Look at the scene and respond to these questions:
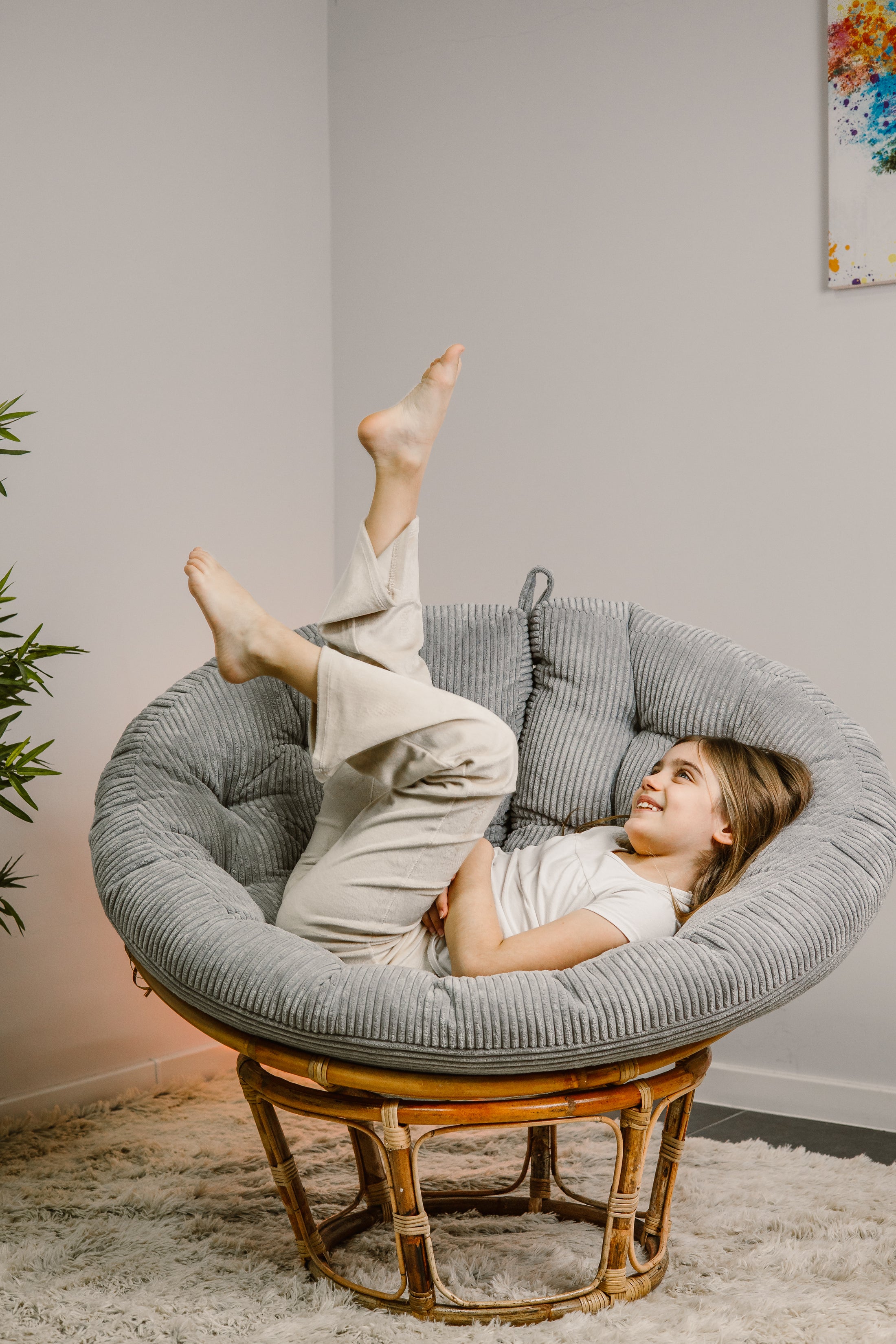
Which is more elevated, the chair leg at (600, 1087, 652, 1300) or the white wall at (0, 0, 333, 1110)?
the white wall at (0, 0, 333, 1110)

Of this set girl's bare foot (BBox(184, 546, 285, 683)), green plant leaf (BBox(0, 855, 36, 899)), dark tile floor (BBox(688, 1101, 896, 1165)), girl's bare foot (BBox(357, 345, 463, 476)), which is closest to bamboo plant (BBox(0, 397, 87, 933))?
green plant leaf (BBox(0, 855, 36, 899))

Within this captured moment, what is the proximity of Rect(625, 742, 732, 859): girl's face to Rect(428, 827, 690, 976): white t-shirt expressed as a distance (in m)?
0.05

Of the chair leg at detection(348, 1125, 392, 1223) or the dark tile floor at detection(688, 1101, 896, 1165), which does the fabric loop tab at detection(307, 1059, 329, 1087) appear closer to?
the chair leg at detection(348, 1125, 392, 1223)

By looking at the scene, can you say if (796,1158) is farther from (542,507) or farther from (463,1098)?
(542,507)

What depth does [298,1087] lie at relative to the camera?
1.26 meters

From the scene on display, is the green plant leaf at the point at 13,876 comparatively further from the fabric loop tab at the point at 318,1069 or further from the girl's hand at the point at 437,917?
the fabric loop tab at the point at 318,1069

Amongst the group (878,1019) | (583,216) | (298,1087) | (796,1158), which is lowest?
(796,1158)

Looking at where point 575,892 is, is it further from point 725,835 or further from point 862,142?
point 862,142

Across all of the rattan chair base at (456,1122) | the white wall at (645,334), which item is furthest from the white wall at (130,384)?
the rattan chair base at (456,1122)

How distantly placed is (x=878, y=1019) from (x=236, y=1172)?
45.7 inches

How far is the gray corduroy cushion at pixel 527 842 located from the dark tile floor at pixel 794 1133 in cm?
80

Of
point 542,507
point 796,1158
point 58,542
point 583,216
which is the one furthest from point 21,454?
point 796,1158

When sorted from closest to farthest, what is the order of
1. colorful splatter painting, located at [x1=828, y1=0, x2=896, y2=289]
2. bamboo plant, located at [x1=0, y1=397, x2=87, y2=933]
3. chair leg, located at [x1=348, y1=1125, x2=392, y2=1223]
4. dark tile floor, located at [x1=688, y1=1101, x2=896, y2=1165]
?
chair leg, located at [x1=348, y1=1125, x2=392, y2=1223]
bamboo plant, located at [x1=0, y1=397, x2=87, y2=933]
dark tile floor, located at [x1=688, y1=1101, x2=896, y2=1165]
colorful splatter painting, located at [x1=828, y1=0, x2=896, y2=289]

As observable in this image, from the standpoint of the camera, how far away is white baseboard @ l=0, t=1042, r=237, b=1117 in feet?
6.97
